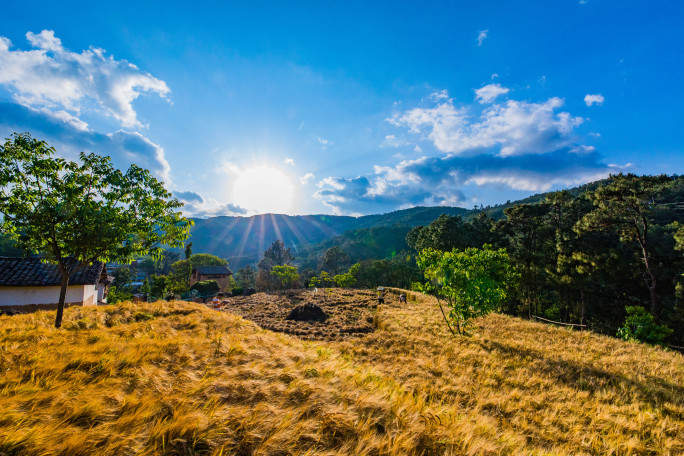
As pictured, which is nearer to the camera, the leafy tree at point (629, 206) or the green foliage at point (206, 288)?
the leafy tree at point (629, 206)

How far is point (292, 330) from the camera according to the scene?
1384cm

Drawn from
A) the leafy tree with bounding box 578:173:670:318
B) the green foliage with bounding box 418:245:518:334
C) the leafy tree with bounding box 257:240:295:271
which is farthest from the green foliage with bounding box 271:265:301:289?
the leafy tree with bounding box 257:240:295:271

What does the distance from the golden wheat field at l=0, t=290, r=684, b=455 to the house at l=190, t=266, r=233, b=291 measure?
2363 inches

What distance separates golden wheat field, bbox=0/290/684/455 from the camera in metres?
2.37

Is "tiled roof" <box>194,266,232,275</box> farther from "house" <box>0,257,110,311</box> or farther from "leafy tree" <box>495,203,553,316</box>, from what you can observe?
"leafy tree" <box>495,203,553,316</box>

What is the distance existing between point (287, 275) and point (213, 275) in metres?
28.5

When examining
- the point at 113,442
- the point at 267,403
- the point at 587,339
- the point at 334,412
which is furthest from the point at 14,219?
the point at 587,339

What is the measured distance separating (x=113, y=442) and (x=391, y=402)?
10.4ft

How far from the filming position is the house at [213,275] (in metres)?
62.4

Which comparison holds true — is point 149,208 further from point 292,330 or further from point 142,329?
point 292,330

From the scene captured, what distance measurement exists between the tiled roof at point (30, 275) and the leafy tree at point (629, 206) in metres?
37.4

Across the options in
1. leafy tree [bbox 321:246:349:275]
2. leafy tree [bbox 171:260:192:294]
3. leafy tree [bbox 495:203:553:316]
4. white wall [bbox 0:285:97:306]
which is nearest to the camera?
white wall [bbox 0:285:97:306]

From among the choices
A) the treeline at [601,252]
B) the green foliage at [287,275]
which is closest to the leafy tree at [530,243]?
the treeline at [601,252]

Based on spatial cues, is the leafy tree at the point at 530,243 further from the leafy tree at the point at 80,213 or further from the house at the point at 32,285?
the house at the point at 32,285
